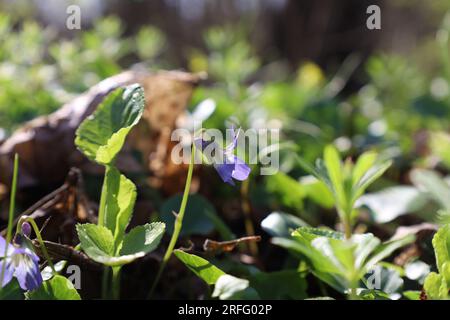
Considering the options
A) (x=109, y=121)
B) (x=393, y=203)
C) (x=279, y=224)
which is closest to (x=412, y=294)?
(x=279, y=224)

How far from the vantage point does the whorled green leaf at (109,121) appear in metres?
0.73

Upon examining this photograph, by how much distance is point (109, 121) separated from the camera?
76 cm

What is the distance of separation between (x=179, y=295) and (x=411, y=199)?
49 centimetres

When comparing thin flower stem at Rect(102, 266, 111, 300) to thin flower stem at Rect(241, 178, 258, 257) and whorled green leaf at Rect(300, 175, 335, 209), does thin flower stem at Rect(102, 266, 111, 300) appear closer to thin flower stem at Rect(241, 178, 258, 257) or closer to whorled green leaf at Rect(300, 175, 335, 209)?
thin flower stem at Rect(241, 178, 258, 257)

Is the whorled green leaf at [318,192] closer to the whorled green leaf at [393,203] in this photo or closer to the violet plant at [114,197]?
the whorled green leaf at [393,203]

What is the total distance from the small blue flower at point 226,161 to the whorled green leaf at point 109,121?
91 mm

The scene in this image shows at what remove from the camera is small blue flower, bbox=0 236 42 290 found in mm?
646

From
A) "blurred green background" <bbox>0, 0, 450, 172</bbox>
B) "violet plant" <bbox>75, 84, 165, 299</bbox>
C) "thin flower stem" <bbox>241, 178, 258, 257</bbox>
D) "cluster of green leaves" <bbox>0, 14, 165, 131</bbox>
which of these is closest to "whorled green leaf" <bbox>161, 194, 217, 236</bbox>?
"thin flower stem" <bbox>241, 178, 258, 257</bbox>

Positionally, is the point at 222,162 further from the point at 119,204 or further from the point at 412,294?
the point at 412,294

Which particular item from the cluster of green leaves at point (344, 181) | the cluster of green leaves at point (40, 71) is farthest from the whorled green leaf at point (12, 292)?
the cluster of green leaves at point (40, 71)

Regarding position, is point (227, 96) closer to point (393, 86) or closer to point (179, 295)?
point (393, 86)

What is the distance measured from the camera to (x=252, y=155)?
40.4 inches

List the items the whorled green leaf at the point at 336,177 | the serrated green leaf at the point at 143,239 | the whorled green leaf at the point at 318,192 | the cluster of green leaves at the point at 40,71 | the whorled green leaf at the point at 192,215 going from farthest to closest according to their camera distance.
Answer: the cluster of green leaves at the point at 40,71, the whorled green leaf at the point at 318,192, the whorled green leaf at the point at 192,215, the whorled green leaf at the point at 336,177, the serrated green leaf at the point at 143,239

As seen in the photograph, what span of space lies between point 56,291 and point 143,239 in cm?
11
